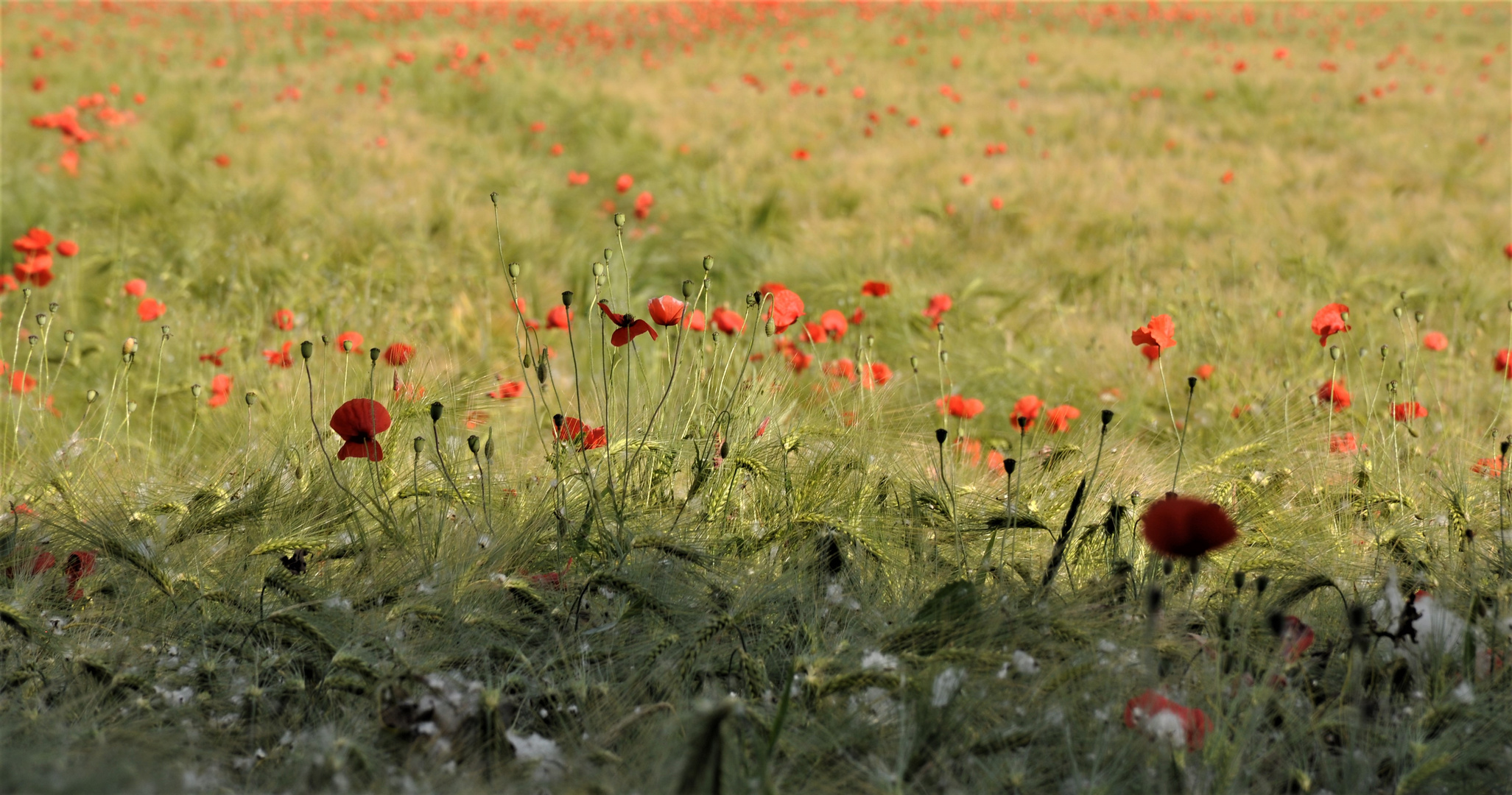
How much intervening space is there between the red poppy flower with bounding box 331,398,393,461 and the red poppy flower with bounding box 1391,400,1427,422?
1.92 meters

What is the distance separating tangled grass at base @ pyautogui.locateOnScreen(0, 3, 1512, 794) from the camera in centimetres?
136

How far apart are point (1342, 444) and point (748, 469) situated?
1255 millimetres

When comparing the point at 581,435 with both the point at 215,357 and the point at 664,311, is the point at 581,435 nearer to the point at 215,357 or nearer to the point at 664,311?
the point at 664,311

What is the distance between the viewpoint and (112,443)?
2.31 meters

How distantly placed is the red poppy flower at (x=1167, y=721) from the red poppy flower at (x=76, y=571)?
1.51 meters

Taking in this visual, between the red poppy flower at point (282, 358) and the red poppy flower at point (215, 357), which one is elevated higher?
the red poppy flower at point (282, 358)

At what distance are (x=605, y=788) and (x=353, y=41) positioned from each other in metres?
9.39

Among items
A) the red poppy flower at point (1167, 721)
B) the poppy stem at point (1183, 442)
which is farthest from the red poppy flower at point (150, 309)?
the red poppy flower at point (1167, 721)

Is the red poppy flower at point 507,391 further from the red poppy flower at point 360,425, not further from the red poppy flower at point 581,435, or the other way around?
the red poppy flower at point 360,425

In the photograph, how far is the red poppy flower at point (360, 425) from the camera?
1702 millimetres

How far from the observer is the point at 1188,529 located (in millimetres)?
1101

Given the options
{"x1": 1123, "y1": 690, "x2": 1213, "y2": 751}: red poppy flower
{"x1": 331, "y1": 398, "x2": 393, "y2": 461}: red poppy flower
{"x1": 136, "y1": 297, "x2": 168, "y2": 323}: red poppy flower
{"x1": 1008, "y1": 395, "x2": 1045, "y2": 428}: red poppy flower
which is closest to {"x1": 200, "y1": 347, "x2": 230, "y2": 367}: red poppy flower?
{"x1": 136, "y1": 297, "x2": 168, "y2": 323}: red poppy flower

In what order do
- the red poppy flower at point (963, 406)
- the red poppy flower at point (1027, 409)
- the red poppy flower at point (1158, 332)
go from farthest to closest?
the red poppy flower at point (963, 406), the red poppy flower at point (1027, 409), the red poppy flower at point (1158, 332)

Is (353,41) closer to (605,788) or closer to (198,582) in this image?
(198,582)
